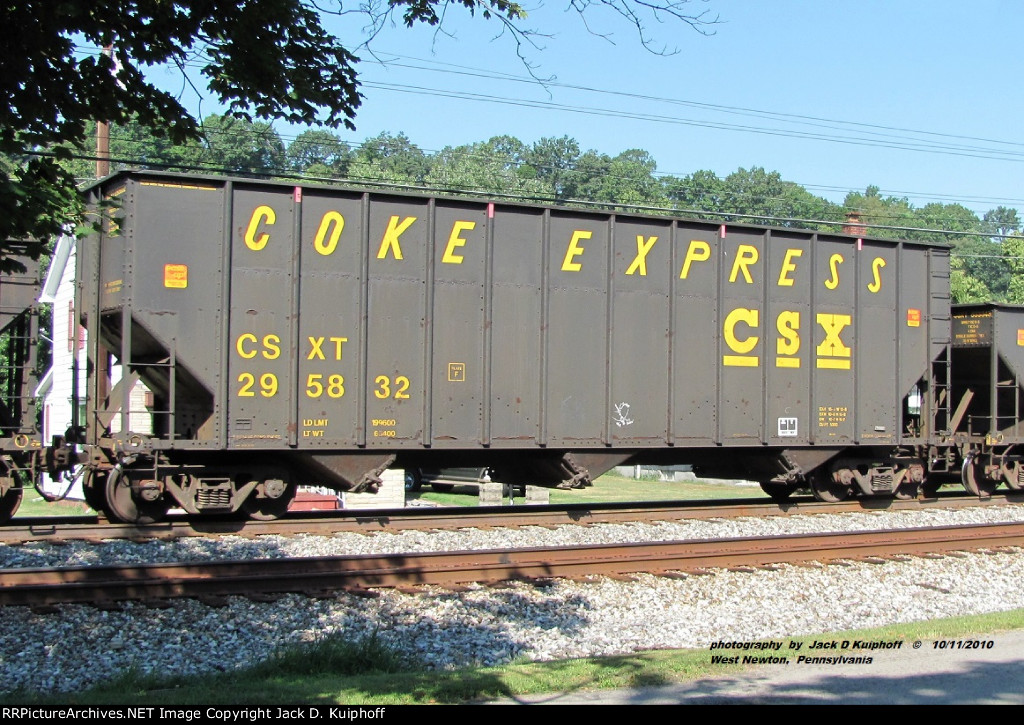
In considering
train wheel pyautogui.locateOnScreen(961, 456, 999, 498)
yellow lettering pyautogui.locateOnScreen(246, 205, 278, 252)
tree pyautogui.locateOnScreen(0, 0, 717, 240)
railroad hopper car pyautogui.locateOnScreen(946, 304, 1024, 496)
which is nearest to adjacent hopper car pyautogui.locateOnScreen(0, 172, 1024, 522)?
yellow lettering pyautogui.locateOnScreen(246, 205, 278, 252)

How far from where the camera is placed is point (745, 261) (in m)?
15.3

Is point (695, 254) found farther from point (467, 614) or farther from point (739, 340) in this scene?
point (467, 614)

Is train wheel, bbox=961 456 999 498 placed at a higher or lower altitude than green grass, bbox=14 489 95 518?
higher

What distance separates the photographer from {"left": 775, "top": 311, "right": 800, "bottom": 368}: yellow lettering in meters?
15.5

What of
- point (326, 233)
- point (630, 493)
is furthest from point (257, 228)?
point (630, 493)

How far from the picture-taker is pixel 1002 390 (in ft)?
61.2

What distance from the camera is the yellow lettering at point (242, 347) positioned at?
40.7ft

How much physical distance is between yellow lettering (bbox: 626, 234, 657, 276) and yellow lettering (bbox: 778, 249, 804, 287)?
94.5 inches

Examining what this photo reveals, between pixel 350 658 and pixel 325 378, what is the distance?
609cm

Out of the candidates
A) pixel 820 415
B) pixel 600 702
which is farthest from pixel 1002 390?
pixel 600 702

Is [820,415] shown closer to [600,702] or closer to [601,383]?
[601,383]

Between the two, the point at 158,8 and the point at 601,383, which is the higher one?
the point at 158,8

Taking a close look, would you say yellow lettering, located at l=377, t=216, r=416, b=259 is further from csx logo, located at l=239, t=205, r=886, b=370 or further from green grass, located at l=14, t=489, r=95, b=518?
green grass, located at l=14, t=489, r=95, b=518

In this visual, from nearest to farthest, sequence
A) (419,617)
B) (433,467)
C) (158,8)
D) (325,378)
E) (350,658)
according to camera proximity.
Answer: (158,8) < (350,658) < (419,617) < (325,378) < (433,467)
